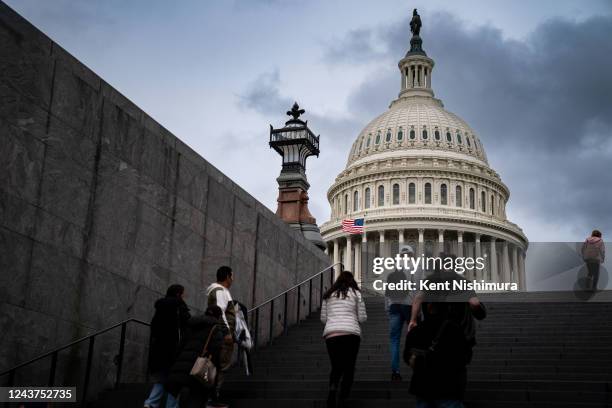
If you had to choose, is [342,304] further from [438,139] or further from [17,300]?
[438,139]

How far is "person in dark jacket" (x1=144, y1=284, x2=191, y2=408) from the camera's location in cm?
873

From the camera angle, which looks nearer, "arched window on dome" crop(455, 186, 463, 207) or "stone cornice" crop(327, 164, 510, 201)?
"arched window on dome" crop(455, 186, 463, 207)

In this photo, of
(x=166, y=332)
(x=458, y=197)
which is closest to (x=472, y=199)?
(x=458, y=197)

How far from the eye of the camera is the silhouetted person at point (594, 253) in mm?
17062

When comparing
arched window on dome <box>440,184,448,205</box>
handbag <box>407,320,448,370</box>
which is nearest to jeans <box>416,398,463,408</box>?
handbag <box>407,320,448,370</box>

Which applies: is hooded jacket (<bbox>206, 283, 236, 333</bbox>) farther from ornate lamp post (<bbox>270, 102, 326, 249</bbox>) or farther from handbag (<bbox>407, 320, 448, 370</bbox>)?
ornate lamp post (<bbox>270, 102, 326, 249</bbox>)

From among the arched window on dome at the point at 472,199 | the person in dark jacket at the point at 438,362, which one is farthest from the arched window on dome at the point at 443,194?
the person in dark jacket at the point at 438,362

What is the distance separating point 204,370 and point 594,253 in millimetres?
11746

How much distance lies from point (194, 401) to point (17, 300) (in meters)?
3.06

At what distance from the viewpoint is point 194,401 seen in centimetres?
779

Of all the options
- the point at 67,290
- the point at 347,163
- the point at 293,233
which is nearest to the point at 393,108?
the point at 347,163

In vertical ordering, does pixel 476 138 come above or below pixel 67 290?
above

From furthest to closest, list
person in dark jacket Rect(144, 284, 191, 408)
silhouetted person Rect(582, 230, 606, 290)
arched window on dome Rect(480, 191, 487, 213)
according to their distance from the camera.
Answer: arched window on dome Rect(480, 191, 487, 213) → silhouetted person Rect(582, 230, 606, 290) → person in dark jacket Rect(144, 284, 191, 408)

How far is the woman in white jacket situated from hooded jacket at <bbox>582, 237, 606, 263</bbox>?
29.9 feet
